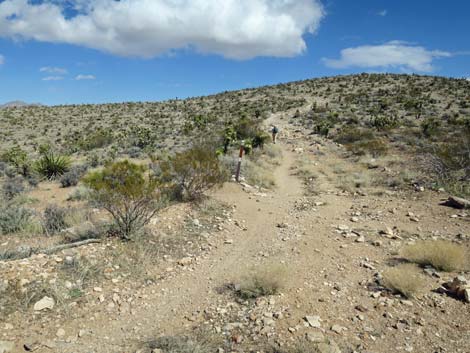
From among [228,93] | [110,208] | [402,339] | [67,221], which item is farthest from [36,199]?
[228,93]

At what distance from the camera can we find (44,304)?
446cm

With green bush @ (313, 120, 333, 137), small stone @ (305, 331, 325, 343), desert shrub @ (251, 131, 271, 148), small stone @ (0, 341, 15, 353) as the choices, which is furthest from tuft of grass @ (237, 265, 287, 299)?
green bush @ (313, 120, 333, 137)

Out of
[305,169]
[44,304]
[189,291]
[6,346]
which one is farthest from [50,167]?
[6,346]

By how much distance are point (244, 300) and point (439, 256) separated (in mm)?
3339

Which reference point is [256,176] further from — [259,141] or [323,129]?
[323,129]

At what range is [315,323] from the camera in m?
4.22

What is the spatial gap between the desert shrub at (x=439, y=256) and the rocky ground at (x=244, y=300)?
0.18m

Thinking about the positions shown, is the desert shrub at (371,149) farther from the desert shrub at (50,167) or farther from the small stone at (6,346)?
the small stone at (6,346)

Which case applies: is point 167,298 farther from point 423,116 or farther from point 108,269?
point 423,116

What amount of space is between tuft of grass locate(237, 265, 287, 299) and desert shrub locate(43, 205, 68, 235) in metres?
4.41

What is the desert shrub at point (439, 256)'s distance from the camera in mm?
5480

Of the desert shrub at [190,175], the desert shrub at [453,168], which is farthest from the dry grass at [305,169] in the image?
the desert shrub at [190,175]

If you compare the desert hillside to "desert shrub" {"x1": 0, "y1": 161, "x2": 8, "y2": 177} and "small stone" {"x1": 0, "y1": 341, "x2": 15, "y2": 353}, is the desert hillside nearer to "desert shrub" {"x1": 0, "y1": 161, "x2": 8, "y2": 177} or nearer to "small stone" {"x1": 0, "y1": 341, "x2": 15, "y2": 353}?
"small stone" {"x1": 0, "y1": 341, "x2": 15, "y2": 353}

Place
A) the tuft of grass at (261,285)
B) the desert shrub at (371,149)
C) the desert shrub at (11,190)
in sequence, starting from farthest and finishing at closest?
1. the desert shrub at (371,149)
2. the desert shrub at (11,190)
3. the tuft of grass at (261,285)
